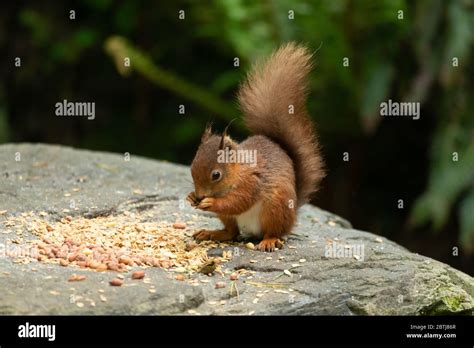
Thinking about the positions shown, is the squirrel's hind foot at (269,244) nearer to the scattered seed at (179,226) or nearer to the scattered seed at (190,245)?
the scattered seed at (190,245)

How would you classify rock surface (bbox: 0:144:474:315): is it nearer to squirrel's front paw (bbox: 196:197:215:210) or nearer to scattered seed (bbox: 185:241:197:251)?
scattered seed (bbox: 185:241:197:251)

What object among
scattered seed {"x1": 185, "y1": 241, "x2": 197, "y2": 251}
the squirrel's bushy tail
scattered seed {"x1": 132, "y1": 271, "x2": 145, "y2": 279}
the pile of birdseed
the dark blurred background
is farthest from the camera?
the dark blurred background

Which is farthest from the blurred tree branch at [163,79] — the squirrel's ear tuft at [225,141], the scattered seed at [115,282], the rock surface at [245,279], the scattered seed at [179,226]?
the scattered seed at [115,282]

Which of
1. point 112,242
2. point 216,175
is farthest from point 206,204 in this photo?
point 112,242

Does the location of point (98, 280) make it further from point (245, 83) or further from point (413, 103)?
point (413, 103)

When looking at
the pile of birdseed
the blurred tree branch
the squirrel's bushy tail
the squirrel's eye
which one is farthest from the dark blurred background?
the squirrel's eye
